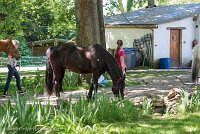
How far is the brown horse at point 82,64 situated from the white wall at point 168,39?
15133mm

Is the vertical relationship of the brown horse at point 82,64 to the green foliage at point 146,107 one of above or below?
above

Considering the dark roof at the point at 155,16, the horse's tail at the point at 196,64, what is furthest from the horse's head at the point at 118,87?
the dark roof at the point at 155,16

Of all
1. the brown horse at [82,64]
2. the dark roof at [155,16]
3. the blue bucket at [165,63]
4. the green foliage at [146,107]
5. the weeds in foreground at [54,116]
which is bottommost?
the blue bucket at [165,63]

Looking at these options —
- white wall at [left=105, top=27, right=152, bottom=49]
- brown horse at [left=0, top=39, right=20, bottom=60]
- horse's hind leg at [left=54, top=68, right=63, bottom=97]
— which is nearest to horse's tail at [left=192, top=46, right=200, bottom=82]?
horse's hind leg at [left=54, top=68, right=63, bottom=97]

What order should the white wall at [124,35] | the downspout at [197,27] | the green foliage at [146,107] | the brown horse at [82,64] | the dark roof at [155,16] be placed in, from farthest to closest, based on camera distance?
the white wall at [124,35] < the dark roof at [155,16] < the downspout at [197,27] < the brown horse at [82,64] < the green foliage at [146,107]

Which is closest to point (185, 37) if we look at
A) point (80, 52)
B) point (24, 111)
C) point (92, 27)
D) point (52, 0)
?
point (52, 0)

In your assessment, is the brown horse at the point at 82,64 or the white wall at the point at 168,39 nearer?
the brown horse at the point at 82,64

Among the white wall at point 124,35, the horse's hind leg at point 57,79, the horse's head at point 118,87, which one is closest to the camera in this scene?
the horse's head at point 118,87

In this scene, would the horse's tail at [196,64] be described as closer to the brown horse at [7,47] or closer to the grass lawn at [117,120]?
the grass lawn at [117,120]

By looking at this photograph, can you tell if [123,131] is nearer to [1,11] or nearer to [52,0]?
[1,11]

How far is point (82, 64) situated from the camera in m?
11.1

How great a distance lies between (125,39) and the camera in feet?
92.0

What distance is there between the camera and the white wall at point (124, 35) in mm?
27384

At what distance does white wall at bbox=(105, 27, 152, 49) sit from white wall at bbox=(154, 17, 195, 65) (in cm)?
117
